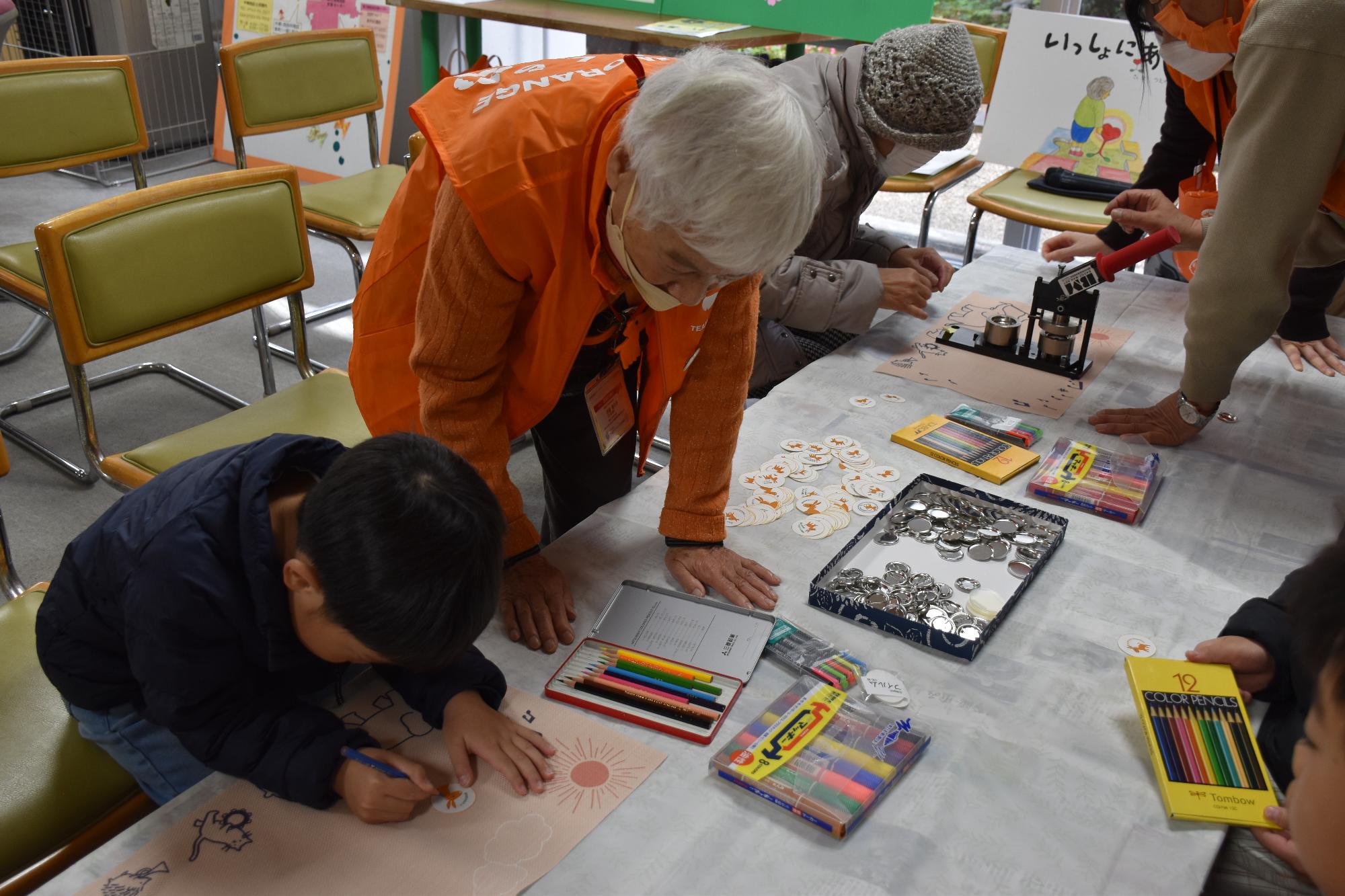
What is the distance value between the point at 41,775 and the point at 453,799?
55cm

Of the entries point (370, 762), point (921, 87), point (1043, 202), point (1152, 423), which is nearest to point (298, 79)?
point (921, 87)

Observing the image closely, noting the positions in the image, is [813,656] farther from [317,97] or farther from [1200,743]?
[317,97]

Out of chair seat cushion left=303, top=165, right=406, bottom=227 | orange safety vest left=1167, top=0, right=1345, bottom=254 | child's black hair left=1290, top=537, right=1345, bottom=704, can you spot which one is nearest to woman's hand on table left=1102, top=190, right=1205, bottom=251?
orange safety vest left=1167, top=0, right=1345, bottom=254

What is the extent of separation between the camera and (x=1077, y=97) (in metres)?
3.43

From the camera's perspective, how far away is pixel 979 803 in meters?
0.99

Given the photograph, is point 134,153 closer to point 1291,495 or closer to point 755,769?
point 755,769

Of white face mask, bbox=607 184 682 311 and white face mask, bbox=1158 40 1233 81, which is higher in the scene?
white face mask, bbox=1158 40 1233 81

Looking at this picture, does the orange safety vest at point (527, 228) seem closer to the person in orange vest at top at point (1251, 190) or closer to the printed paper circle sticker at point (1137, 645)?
the printed paper circle sticker at point (1137, 645)

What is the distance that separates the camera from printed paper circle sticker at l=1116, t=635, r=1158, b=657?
1197 mm

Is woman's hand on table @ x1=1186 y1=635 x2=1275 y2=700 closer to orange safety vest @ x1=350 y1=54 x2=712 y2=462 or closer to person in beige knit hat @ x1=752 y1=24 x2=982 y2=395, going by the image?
orange safety vest @ x1=350 y1=54 x2=712 y2=462

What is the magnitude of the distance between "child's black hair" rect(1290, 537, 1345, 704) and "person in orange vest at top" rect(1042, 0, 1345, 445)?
769mm

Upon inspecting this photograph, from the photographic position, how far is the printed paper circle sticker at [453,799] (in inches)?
37.9

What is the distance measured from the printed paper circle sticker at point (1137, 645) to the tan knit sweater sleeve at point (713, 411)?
0.48 meters

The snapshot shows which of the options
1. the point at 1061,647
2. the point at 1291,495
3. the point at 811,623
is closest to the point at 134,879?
the point at 811,623
